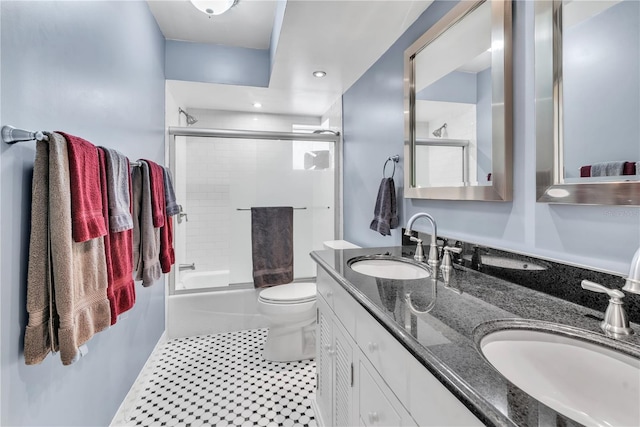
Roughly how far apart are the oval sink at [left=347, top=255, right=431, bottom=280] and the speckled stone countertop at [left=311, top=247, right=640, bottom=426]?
0.23 m

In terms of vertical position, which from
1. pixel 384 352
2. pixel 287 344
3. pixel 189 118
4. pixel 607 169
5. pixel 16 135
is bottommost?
pixel 287 344


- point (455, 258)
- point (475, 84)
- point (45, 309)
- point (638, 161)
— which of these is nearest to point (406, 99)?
point (475, 84)

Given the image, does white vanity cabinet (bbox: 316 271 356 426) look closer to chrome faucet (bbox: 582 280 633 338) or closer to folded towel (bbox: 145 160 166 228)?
chrome faucet (bbox: 582 280 633 338)

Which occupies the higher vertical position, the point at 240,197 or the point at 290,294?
the point at 240,197

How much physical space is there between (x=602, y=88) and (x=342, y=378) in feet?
4.05

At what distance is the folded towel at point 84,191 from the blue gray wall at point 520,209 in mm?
1399

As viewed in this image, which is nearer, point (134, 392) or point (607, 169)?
point (607, 169)

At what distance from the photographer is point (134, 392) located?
5.80 feet

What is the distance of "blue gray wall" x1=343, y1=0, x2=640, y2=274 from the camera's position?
768 mm

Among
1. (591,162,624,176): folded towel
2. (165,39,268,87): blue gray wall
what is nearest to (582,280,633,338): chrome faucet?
(591,162,624,176): folded towel

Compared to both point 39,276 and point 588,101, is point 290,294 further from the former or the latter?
point 588,101

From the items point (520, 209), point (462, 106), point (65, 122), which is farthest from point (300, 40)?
point (520, 209)

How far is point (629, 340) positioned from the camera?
60 cm

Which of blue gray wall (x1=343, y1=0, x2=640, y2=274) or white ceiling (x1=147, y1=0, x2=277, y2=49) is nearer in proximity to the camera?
blue gray wall (x1=343, y1=0, x2=640, y2=274)
